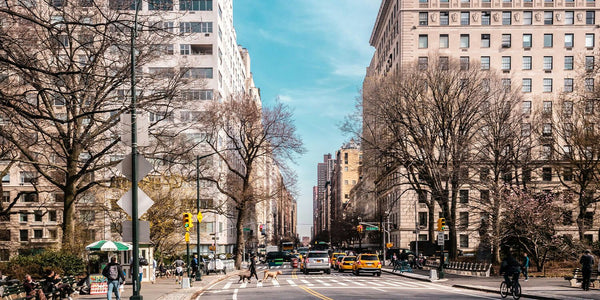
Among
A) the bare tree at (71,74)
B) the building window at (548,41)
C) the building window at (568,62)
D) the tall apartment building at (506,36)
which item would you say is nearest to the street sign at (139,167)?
the bare tree at (71,74)

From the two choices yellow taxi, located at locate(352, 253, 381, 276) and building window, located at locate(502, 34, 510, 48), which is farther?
building window, located at locate(502, 34, 510, 48)

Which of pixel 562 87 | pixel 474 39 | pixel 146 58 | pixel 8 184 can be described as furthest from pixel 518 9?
pixel 8 184

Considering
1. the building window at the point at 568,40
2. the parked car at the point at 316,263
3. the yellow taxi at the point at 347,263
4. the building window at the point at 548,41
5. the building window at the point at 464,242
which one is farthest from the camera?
the building window at the point at 548,41

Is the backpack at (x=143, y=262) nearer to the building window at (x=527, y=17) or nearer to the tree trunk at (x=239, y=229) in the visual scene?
the tree trunk at (x=239, y=229)

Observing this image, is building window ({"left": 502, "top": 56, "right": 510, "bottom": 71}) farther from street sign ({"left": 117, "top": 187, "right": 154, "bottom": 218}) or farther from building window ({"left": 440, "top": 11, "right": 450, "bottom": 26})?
Answer: street sign ({"left": 117, "top": 187, "right": 154, "bottom": 218})

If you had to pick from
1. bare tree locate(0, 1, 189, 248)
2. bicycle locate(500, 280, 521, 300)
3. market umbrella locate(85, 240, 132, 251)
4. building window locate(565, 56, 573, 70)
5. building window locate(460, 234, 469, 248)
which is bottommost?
building window locate(460, 234, 469, 248)

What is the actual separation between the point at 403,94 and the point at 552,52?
4482cm

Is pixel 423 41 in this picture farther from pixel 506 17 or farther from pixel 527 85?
pixel 527 85

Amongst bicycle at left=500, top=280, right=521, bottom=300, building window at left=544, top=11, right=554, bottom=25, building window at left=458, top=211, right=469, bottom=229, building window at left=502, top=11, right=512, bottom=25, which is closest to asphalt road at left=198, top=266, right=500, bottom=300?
bicycle at left=500, top=280, right=521, bottom=300

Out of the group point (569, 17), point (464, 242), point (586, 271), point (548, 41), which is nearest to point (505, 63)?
point (548, 41)

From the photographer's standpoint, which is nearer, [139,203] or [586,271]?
[139,203]

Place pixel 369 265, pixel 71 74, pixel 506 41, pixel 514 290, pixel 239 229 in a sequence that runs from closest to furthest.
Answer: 1. pixel 71 74
2. pixel 514 290
3. pixel 369 265
4. pixel 239 229
5. pixel 506 41

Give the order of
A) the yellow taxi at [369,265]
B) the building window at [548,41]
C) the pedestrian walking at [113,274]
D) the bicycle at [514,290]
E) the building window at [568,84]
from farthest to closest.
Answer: the building window at [548,41]
the building window at [568,84]
the yellow taxi at [369,265]
the bicycle at [514,290]
the pedestrian walking at [113,274]

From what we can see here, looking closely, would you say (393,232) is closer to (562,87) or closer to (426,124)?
(562,87)
